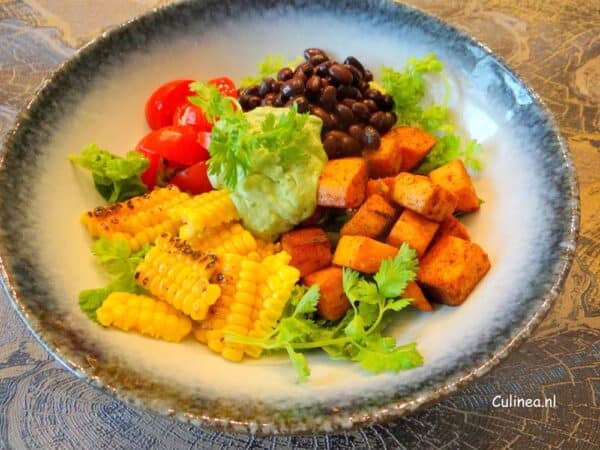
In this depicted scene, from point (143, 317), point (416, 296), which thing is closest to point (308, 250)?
point (416, 296)

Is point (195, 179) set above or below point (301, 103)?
below

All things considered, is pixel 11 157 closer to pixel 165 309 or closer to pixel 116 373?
pixel 165 309

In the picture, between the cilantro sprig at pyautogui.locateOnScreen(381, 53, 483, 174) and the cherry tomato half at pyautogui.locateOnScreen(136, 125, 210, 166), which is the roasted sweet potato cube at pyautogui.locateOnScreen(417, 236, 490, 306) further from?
the cherry tomato half at pyautogui.locateOnScreen(136, 125, 210, 166)

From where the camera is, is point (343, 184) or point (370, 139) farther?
point (370, 139)

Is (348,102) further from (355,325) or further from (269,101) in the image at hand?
(355,325)

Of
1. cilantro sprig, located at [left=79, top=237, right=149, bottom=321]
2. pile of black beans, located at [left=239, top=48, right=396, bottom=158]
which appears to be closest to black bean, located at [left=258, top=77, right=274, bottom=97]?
pile of black beans, located at [left=239, top=48, right=396, bottom=158]

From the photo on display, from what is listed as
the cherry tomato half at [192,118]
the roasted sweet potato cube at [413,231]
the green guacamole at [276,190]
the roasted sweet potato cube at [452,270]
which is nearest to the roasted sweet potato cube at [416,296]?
the roasted sweet potato cube at [452,270]
